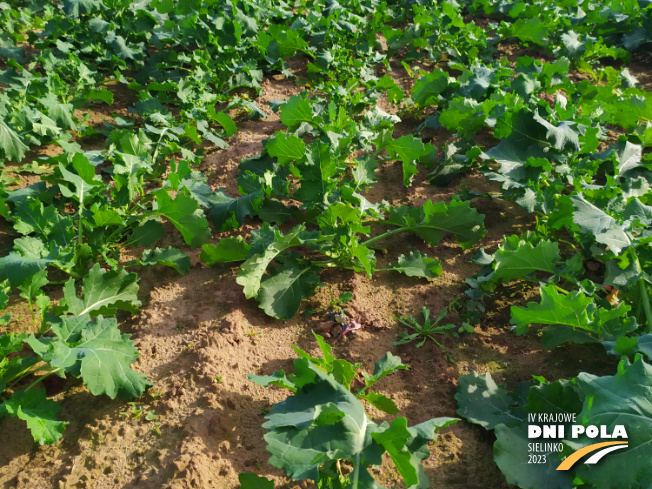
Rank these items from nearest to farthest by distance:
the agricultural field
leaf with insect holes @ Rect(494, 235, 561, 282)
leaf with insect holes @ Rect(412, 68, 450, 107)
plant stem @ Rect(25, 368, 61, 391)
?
1. the agricultural field
2. plant stem @ Rect(25, 368, 61, 391)
3. leaf with insect holes @ Rect(494, 235, 561, 282)
4. leaf with insect holes @ Rect(412, 68, 450, 107)

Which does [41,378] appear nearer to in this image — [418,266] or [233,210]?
[233,210]

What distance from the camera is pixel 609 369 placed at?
117 inches

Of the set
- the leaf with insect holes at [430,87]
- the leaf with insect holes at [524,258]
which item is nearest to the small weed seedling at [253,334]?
the leaf with insect holes at [524,258]

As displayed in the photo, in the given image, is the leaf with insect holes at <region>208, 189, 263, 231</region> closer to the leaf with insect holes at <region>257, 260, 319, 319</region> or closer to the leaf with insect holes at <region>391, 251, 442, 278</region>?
the leaf with insect holes at <region>257, 260, 319, 319</region>

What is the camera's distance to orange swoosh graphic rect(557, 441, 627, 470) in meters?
2.13

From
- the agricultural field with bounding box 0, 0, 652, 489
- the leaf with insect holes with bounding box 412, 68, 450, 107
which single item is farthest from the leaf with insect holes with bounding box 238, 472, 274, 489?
the leaf with insect holes with bounding box 412, 68, 450, 107

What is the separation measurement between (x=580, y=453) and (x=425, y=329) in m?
1.17

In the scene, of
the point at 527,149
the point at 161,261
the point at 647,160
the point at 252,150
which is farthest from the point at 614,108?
the point at 161,261

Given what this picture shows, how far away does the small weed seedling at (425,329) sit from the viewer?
10.5 feet

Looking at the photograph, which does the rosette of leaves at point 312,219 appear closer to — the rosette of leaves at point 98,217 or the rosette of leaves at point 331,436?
the rosette of leaves at point 98,217

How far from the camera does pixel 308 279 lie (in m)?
3.46

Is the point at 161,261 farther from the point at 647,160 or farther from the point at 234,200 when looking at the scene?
the point at 647,160

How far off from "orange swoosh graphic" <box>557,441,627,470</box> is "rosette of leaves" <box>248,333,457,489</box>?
584 mm

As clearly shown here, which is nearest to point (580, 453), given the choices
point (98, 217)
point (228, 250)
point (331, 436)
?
point (331, 436)
